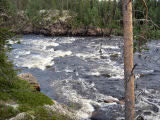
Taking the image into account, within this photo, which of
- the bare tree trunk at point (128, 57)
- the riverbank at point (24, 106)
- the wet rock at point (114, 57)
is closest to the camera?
the bare tree trunk at point (128, 57)

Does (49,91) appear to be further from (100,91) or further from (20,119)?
(20,119)

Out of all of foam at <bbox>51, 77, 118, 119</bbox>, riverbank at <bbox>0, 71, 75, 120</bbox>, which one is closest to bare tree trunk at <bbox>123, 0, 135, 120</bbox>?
riverbank at <bbox>0, 71, 75, 120</bbox>

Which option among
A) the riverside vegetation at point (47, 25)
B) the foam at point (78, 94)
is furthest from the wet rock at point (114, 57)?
the foam at point (78, 94)

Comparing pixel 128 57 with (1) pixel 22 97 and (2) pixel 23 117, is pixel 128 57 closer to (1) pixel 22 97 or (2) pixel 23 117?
(2) pixel 23 117

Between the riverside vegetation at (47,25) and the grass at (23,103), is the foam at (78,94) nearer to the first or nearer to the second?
the riverside vegetation at (47,25)

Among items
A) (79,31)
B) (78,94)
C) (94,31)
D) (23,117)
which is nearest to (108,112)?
(78,94)

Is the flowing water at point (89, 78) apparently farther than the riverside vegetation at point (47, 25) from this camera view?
Yes

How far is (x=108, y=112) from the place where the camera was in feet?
29.9

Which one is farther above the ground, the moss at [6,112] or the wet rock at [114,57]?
the moss at [6,112]

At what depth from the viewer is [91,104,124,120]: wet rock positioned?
8.69 metres

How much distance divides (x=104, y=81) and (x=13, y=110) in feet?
31.4

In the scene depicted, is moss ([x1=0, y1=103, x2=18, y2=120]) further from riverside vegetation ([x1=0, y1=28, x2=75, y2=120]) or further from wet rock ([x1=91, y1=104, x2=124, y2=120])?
wet rock ([x1=91, y1=104, x2=124, y2=120])

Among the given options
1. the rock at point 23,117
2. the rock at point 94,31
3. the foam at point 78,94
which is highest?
the rock at point 94,31

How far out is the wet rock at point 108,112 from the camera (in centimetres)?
869
